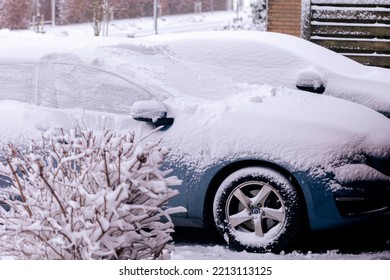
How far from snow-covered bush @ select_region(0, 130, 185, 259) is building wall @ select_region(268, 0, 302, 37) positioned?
5.92 meters

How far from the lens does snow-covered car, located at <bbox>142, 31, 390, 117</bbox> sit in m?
6.27

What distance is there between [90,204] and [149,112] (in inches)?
68.2

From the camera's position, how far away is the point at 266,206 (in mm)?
4598

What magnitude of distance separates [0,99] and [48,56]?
1.34 feet

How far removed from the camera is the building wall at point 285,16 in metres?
8.89

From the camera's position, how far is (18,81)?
5070mm

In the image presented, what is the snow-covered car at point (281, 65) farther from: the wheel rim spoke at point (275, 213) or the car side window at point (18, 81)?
the wheel rim spoke at point (275, 213)

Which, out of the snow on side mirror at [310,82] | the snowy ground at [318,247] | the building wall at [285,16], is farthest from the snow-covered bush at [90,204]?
the building wall at [285,16]

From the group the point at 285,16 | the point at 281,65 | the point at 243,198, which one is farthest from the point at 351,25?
the point at 243,198

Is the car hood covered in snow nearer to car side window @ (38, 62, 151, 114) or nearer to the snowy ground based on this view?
car side window @ (38, 62, 151, 114)

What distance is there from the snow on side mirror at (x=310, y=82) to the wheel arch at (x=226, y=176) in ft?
5.17

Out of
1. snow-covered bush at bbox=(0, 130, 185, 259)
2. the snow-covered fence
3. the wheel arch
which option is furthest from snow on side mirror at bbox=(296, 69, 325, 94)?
snow-covered bush at bbox=(0, 130, 185, 259)

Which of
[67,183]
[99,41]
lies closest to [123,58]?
[99,41]
